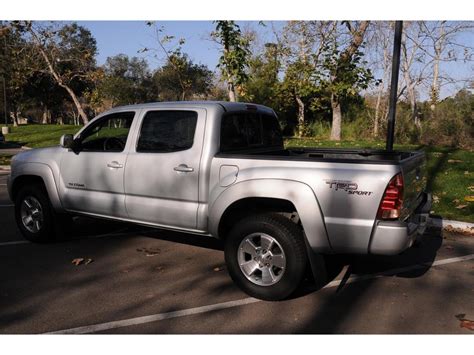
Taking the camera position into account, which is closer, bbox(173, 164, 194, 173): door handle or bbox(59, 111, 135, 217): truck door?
bbox(173, 164, 194, 173): door handle

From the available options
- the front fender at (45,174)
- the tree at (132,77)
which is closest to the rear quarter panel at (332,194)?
the front fender at (45,174)

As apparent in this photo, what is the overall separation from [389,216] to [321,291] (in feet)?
3.82

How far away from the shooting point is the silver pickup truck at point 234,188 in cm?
363

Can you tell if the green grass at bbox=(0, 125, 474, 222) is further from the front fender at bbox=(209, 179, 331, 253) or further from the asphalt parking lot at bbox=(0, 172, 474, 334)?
the front fender at bbox=(209, 179, 331, 253)

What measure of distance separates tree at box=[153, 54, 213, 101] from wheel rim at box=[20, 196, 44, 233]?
8.59m

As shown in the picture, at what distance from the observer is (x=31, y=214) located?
5914 millimetres

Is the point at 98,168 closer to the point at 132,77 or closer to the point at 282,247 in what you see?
the point at 282,247

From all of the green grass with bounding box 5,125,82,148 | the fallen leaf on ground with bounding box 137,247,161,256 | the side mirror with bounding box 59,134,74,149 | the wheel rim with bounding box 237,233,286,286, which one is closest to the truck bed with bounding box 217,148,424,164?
the wheel rim with bounding box 237,233,286,286

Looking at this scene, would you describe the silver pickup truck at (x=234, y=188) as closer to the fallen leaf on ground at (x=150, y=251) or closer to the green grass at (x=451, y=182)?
the fallen leaf on ground at (x=150, y=251)

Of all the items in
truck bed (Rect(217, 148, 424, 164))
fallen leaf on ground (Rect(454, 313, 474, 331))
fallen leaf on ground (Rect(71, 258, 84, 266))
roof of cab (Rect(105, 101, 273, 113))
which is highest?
roof of cab (Rect(105, 101, 273, 113))

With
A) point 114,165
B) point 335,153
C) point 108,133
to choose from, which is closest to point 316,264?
point 335,153

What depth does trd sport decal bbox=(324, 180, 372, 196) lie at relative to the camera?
3566 mm

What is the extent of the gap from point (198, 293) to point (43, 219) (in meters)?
2.70

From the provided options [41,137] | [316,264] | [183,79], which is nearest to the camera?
[316,264]
